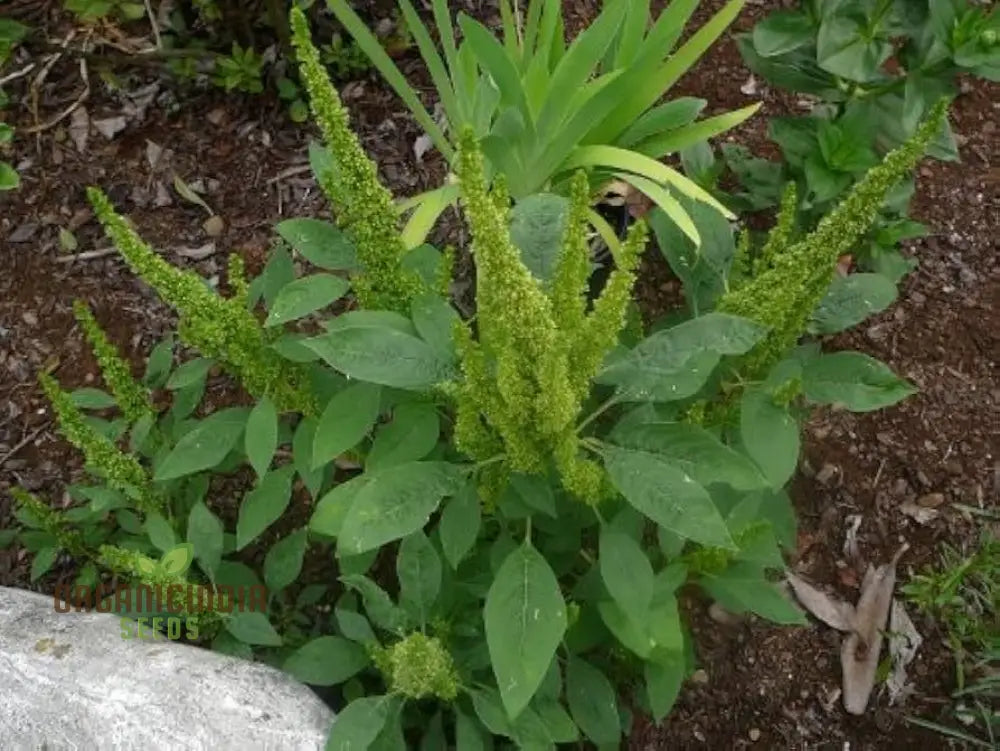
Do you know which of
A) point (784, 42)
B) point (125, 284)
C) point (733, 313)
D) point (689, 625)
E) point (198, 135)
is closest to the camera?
point (733, 313)

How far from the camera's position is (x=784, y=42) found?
2.09 metres

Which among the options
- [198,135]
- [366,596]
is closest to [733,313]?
[366,596]

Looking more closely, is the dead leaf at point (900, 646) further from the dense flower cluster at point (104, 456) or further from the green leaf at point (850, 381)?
the dense flower cluster at point (104, 456)

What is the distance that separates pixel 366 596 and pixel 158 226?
Result: 1.55 metres

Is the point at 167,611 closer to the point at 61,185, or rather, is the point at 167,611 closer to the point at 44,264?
the point at 44,264

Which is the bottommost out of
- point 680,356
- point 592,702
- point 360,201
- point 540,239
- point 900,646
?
point 900,646

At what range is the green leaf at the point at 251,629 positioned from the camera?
1771mm

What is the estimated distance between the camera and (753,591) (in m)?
1.75

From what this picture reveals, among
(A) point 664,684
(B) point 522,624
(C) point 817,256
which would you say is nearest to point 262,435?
(B) point 522,624

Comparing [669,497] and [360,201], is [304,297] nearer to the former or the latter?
[360,201]

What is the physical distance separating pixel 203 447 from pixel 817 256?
40.6 inches

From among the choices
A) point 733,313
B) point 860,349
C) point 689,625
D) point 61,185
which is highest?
point 733,313

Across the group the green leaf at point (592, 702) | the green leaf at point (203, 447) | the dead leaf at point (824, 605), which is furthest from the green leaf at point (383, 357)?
the dead leaf at point (824, 605)

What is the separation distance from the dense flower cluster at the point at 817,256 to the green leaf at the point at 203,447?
841mm
